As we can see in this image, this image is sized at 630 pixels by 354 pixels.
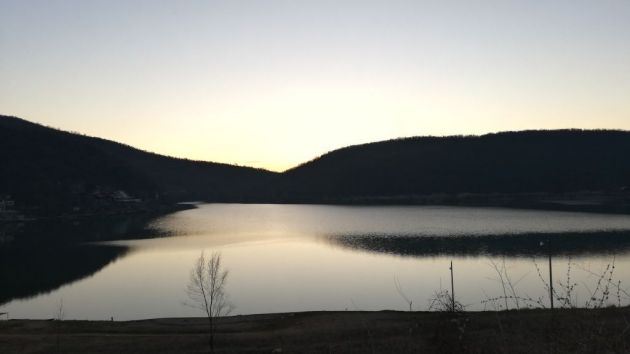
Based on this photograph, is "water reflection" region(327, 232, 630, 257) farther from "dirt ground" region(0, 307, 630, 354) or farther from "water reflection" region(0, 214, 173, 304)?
"water reflection" region(0, 214, 173, 304)

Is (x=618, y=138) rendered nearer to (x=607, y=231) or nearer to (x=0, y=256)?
(x=607, y=231)

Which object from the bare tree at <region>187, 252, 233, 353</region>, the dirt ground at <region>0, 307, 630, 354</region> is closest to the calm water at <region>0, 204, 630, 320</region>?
the bare tree at <region>187, 252, 233, 353</region>

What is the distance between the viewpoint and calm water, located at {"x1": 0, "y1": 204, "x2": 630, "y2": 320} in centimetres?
3541

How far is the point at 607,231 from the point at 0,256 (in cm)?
7783

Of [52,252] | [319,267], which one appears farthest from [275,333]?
[52,252]

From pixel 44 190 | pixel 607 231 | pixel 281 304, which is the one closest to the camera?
pixel 281 304

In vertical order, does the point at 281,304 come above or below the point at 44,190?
below

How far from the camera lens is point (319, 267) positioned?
168ft

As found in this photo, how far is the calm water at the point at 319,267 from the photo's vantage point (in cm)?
3541

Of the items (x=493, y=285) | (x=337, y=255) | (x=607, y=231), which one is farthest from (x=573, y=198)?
(x=493, y=285)

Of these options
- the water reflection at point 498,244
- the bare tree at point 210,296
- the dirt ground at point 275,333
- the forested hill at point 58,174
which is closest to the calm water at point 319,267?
the water reflection at point 498,244

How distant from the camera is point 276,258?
57.9 meters

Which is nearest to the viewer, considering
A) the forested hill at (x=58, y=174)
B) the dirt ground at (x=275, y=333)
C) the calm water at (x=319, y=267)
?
the dirt ground at (x=275, y=333)

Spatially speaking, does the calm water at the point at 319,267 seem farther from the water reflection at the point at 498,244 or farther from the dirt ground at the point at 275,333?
the dirt ground at the point at 275,333
